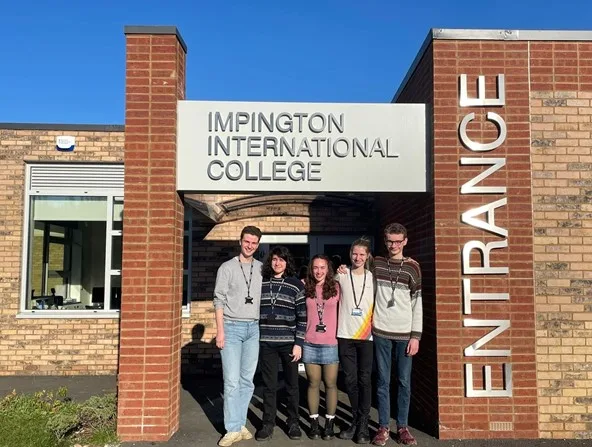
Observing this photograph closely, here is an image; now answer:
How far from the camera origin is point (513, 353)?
465cm

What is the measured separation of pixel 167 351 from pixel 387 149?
2.85 meters

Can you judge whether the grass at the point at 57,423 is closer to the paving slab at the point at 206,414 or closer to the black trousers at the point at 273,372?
the paving slab at the point at 206,414

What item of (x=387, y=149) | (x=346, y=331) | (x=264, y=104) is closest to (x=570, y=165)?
(x=387, y=149)

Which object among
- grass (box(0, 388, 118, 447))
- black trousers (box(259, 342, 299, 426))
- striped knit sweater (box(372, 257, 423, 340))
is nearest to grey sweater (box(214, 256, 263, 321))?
black trousers (box(259, 342, 299, 426))

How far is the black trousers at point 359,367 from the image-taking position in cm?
441

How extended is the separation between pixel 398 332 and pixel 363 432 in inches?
37.4

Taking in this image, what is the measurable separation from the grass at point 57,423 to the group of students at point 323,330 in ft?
3.86

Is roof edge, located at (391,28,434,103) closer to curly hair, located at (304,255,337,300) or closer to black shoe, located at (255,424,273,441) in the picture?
curly hair, located at (304,255,337,300)

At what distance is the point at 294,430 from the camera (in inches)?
180

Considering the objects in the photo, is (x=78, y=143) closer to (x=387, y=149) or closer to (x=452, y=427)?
(x=387, y=149)

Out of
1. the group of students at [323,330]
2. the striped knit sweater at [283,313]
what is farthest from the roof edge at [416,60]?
the striped knit sweater at [283,313]

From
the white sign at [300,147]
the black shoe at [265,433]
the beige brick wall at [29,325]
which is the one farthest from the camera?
the beige brick wall at [29,325]

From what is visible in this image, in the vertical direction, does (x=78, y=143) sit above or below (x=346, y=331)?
above

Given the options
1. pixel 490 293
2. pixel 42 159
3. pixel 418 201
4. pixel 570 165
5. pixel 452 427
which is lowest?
pixel 452 427
